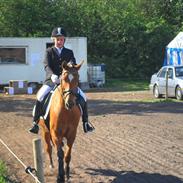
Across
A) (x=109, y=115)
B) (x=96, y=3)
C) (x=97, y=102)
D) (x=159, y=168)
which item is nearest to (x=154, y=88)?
(x=97, y=102)

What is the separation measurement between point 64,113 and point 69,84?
23.1 inches

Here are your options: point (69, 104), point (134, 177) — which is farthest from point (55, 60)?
point (134, 177)

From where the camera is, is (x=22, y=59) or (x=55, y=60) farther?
(x=22, y=59)

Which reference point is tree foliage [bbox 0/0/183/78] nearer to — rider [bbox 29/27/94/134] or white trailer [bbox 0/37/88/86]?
white trailer [bbox 0/37/88/86]

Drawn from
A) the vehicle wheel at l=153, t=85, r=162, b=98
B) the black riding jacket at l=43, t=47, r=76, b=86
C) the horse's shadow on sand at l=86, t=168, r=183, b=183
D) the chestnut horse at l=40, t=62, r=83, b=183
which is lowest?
the horse's shadow on sand at l=86, t=168, r=183, b=183

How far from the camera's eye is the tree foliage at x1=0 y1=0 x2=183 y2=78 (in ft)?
127

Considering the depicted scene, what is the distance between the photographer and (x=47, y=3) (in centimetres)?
4053

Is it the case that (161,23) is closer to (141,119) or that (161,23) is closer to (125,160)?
(141,119)

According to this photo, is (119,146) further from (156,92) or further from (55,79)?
(156,92)

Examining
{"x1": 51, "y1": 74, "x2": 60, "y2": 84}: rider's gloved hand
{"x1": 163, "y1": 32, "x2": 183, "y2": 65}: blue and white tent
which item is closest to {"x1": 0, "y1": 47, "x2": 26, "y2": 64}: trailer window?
{"x1": 163, "y1": 32, "x2": 183, "y2": 65}: blue and white tent

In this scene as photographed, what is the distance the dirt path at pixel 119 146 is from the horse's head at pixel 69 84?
4.55 ft

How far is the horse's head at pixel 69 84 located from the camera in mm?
7977

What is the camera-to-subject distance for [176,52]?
33719 millimetres

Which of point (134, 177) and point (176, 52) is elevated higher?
point (176, 52)
